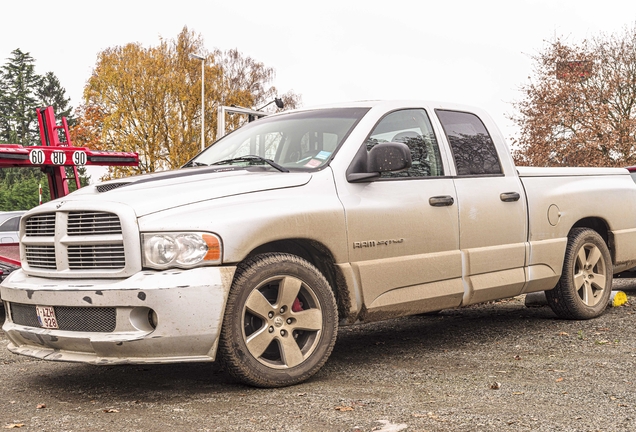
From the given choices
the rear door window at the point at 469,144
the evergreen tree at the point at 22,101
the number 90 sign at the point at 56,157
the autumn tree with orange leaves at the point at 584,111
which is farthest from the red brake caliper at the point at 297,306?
the evergreen tree at the point at 22,101

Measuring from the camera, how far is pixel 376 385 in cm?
505

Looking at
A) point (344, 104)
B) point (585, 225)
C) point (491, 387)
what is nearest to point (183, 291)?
point (491, 387)

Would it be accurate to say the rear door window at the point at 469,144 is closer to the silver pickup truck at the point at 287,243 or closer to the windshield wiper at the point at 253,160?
the silver pickup truck at the point at 287,243

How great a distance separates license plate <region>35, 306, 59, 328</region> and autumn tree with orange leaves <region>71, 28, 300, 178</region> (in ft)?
105

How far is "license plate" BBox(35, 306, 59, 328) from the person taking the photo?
4883 millimetres

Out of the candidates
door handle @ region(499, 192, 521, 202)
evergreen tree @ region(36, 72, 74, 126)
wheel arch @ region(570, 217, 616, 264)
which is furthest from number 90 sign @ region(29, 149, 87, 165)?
A: evergreen tree @ region(36, 72, 74, 126)

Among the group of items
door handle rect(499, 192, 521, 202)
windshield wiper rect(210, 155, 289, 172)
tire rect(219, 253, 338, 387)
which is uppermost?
windshield wiper rect(210, 155, 289, 172)

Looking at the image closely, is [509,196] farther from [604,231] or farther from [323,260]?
[323,260]

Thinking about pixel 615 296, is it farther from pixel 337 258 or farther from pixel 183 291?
pixel 183 291

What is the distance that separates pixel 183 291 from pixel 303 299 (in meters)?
0.89

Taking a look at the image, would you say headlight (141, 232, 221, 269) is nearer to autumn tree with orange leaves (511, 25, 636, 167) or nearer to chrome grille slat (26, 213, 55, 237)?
chrome grille slat (26, 213, 55, 237)

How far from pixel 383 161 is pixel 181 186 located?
134 cm

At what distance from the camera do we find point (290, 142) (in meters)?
5.98

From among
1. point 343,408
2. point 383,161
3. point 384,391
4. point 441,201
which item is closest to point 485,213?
point 441,201
